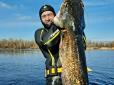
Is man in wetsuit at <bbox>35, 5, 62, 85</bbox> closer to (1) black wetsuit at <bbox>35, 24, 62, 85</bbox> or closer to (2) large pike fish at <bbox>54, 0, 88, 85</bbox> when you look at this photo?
(1) black wetsuit at <bbox>35, 24, 62, 85</bbox>

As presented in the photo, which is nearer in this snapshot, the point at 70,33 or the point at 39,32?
the point at 70,33

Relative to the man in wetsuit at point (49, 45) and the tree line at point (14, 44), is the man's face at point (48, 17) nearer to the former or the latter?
the man in wetsuit at point (49, 45)

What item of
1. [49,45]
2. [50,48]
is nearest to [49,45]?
[49,45]

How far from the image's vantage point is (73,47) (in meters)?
5.30

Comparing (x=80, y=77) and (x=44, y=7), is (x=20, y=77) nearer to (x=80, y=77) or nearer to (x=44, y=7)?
(x=44, y=7)

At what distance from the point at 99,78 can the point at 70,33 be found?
528 inches

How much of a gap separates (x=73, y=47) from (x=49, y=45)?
120 cm

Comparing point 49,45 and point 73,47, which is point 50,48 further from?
point 73,47

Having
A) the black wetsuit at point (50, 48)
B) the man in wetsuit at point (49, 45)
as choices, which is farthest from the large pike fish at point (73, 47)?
the man in wetsuit at point (49, 45)

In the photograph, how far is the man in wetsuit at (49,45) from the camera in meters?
6.45

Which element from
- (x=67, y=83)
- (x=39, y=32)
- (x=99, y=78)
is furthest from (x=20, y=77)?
(x=67, y=83)

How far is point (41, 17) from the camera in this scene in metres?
6.77

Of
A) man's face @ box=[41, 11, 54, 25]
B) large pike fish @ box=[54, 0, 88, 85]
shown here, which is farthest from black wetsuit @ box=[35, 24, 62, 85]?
large pike fish @ box=[54, 0, 88, 85]

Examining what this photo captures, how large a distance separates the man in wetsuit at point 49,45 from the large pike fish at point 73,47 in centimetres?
100
